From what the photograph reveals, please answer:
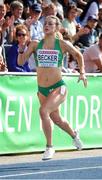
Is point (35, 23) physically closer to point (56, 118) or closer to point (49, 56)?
point (49, 56)

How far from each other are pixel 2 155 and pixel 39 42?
6.39 ft

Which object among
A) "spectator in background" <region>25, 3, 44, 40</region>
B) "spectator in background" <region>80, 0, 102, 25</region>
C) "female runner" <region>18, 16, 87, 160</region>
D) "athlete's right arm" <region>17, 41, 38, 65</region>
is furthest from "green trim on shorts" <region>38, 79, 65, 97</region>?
"spectator in background" <region>80, 0, 102, 25</region>

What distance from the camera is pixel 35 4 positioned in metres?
13.6

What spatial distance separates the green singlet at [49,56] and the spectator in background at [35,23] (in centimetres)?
335

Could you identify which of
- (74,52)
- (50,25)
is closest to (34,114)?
(74,52)

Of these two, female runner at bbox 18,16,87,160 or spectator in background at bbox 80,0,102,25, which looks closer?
female runner at bbox 18,16,87,160

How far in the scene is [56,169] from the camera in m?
8.79

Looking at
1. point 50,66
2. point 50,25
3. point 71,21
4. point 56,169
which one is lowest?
point 56,169

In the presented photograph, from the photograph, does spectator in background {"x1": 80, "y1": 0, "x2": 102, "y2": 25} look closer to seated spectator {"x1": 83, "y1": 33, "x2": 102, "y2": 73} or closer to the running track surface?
seated spectator {"x1": 83, "y1": 33, "x2": 102, "y2": 73}

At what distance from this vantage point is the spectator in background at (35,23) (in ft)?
42.9

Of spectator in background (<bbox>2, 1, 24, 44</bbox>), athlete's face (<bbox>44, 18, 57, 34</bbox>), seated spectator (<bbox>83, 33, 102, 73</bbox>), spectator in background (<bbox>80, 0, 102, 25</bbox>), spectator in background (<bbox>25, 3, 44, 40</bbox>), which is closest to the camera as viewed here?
athlete's face (<bbox>44, 18, 57, 34</bbox>)

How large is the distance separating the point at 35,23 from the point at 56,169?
200 inches

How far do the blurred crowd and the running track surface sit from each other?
185cm

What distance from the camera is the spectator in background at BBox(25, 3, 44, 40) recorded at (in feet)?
42.9
